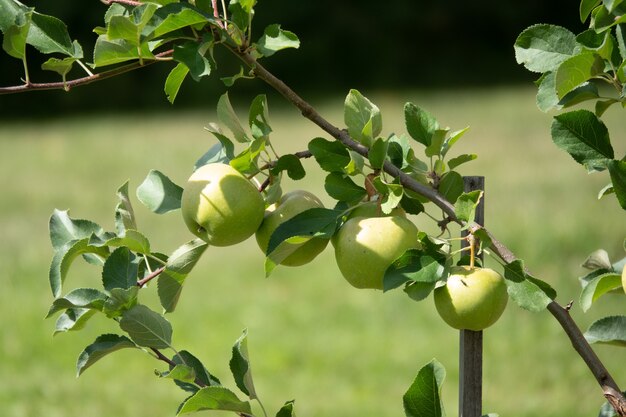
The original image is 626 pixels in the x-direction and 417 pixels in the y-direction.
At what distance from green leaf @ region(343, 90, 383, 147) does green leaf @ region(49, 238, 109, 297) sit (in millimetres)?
217

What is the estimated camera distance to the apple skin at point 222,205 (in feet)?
2.16

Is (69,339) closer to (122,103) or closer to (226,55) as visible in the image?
(122,103)

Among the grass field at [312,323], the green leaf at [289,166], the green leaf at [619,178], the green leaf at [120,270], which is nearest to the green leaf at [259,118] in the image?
the green leaf at [289,166]

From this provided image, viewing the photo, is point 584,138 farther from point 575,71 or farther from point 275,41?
point 275,41

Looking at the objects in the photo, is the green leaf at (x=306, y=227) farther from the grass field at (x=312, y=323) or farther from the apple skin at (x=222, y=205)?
the grass field at (x=312, y=323)

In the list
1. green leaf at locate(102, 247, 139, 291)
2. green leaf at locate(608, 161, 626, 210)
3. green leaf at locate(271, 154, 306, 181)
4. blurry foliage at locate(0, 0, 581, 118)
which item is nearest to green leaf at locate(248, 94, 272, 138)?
green leaf at locate(271, 154, 306, 181)

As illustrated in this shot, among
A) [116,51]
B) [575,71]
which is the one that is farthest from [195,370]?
[575,71]

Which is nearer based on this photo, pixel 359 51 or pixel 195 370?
pixel 195 370

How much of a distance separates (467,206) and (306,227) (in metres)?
0.12

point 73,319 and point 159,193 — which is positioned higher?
point 159,193

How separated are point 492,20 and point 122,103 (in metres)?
3.66

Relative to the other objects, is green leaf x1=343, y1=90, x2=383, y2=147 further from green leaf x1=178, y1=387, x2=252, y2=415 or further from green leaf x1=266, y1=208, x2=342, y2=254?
green leaf x1=178, y1=387, x2=252, y2=415

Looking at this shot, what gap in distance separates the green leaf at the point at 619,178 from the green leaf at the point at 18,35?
0.43m

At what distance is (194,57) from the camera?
24.6 inches
